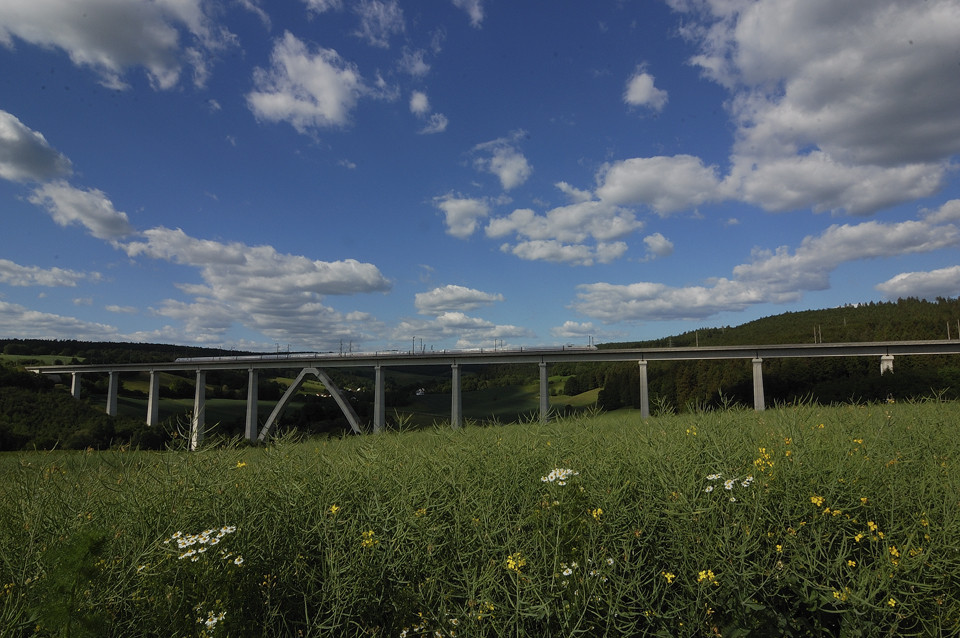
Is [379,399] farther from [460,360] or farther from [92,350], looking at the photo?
[92,350]

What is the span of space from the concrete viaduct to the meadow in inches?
1855

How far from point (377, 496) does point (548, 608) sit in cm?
177

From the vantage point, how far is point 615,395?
96.8 metres

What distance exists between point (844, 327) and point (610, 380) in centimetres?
4582

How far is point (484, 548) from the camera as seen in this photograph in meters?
4.13

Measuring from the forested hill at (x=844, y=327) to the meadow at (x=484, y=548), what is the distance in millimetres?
77365

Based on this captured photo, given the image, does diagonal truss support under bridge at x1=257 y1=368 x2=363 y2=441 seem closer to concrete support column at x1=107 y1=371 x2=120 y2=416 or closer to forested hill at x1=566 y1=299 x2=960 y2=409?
concrete support column at x1=107 y1=371 x2=120 y2=416

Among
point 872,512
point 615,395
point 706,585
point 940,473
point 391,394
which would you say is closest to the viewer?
point 706,585

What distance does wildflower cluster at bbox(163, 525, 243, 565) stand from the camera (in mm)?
3693

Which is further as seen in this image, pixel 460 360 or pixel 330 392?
pixel 330 392

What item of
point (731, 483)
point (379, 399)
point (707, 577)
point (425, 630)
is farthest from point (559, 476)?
point (379, 399)

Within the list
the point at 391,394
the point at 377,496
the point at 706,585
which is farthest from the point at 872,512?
the point at 391,394

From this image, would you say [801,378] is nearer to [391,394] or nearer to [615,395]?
[615,395]

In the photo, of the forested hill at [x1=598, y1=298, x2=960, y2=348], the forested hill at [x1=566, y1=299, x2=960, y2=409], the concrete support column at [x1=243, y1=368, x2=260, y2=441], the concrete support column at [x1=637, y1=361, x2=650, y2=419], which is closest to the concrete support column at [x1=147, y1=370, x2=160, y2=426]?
the concrete support column at [x1=243, y1=368, x2=260, y2=441]
